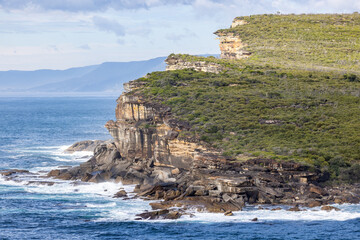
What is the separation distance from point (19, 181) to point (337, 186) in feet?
125

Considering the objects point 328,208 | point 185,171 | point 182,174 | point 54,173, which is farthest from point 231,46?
point 328,208

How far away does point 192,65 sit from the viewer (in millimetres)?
101000

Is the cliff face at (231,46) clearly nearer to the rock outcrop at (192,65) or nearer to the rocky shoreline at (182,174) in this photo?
the rock outcrop at (192,65)

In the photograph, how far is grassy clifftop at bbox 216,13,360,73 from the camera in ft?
333

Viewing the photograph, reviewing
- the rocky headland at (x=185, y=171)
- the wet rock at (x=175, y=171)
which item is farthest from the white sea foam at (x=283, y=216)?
the wet rock at (x=175, y=171)

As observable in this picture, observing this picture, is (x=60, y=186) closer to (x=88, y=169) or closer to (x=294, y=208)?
(x=88, y=169)

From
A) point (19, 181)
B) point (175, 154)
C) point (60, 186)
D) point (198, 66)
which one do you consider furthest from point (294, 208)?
point (198, 66)

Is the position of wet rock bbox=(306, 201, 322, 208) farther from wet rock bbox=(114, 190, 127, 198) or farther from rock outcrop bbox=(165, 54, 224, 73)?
rock outcrop bbox=(165, 54, 224, 73)

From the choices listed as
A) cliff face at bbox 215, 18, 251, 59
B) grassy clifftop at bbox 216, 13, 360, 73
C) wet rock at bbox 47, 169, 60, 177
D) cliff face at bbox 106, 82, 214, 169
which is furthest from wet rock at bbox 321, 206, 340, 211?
cliff face at bbox 215, 18, 251, 59

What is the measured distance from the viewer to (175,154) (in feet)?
217

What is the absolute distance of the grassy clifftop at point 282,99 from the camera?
60656 mm

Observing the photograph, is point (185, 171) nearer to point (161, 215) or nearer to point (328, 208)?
point (161, 215)

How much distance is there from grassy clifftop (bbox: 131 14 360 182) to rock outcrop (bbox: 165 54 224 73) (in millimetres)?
1739

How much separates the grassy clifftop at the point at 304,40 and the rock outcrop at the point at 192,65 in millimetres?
10092
